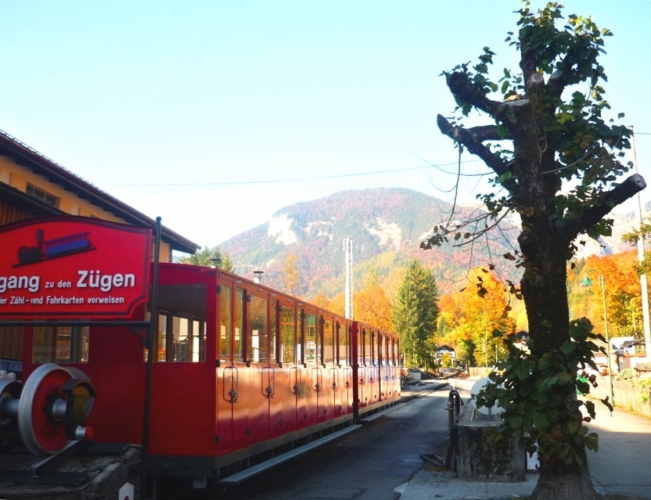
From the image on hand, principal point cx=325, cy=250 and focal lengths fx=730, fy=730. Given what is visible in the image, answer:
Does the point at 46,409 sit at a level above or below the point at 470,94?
below

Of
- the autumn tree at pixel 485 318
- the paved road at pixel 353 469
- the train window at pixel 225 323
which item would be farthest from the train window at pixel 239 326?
the autumn tree at pixel 485 318

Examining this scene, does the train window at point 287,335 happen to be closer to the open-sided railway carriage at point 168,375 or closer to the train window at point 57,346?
the open-sided railway carriage at point 168,375

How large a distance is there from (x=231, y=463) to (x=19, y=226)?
3816 mm

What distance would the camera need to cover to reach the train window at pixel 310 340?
44.1 feet

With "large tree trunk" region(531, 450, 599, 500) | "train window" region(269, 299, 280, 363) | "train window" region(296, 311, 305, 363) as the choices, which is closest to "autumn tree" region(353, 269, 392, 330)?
"train window" region(296, 311, 305, 363)

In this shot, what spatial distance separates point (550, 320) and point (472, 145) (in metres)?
2.33

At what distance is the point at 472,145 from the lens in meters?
8.94

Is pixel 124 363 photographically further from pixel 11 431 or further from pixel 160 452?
pixel 11 431

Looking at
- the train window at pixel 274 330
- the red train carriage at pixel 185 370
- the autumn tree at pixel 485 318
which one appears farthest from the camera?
the autumn tree at pixel 485 318

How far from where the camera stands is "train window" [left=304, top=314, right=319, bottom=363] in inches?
529

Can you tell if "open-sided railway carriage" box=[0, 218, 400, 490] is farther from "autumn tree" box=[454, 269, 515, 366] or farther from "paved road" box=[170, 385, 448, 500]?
"autumn tree" box=[454, 269, 515, 366]

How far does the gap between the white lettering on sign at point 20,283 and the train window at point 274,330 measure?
4.22 metres

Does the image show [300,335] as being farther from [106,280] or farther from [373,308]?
[373,308]

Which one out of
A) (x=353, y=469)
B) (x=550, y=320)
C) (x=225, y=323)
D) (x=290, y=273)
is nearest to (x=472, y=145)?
(x=550, y=320)
